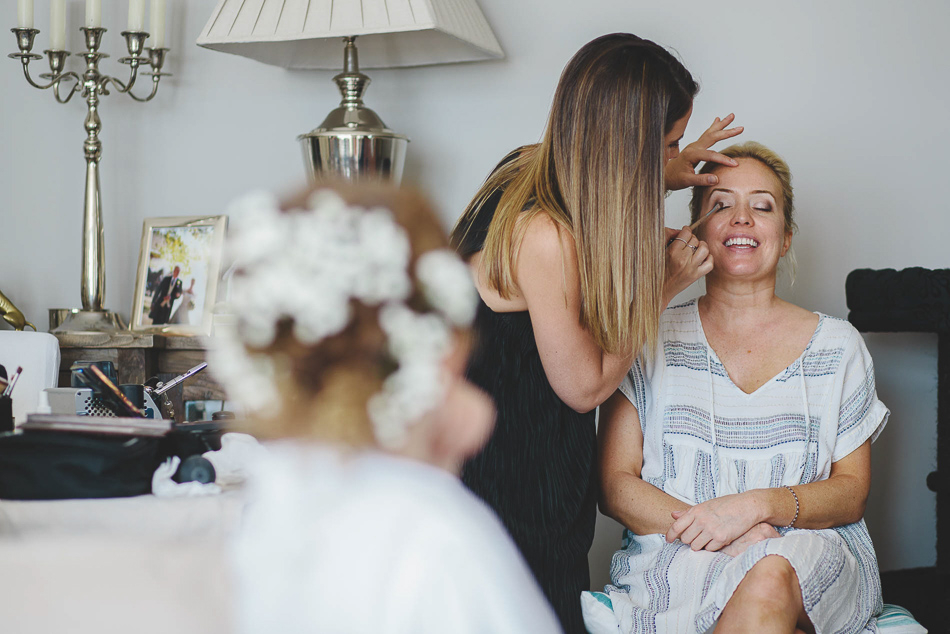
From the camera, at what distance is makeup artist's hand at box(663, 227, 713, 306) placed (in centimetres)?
142

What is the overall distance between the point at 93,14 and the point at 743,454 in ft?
5.81

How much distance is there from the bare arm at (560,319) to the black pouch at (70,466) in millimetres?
581

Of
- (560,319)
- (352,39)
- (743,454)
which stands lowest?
(743,454)

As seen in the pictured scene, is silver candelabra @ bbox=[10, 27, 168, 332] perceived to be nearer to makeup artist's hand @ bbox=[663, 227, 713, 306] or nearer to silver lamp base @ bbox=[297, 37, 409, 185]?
silver lamp base @ bbox=[297, 37, 409, 185]

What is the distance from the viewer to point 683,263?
1426 millimetres

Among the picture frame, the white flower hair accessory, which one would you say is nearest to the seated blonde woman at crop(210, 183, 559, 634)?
the white flower hair accessory

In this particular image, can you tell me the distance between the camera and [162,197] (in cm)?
244

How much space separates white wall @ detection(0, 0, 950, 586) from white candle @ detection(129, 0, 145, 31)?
0.33 meters

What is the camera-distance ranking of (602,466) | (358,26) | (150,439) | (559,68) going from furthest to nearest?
(559,68)
(358,26)
(602,466)
(150,439)

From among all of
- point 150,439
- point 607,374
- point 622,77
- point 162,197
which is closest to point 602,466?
point 607,374

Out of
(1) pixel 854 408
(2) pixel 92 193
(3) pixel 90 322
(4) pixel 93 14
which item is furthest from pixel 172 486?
(4) pixel 93 14

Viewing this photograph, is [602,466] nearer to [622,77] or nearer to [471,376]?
[471,376]

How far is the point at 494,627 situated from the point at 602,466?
108 cm

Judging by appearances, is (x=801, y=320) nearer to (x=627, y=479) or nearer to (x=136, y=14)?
(x=627, y=479)
